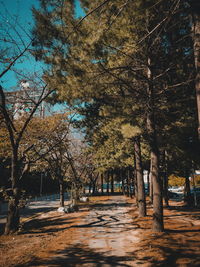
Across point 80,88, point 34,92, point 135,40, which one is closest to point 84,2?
point 135,40

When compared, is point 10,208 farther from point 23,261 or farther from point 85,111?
point 85,111

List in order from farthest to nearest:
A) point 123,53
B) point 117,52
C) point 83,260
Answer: point 117,52
point 123,53
point 83,260

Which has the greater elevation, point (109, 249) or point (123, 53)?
point (123, 53)

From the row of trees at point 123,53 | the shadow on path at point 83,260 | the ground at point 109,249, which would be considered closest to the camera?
the shadow on path at point 83,260

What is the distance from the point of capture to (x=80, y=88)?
7051mm

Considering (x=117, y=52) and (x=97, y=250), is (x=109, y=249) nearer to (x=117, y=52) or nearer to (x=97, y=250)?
(x=97, y=250)

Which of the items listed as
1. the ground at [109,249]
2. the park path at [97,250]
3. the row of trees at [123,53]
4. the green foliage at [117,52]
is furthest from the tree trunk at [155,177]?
the park path at [97,250]

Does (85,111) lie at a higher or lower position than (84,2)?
lower

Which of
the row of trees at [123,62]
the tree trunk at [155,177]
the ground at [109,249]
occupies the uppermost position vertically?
the row of trees at [123,62]

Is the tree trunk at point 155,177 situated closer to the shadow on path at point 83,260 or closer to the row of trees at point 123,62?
the row of trees at point 123,62

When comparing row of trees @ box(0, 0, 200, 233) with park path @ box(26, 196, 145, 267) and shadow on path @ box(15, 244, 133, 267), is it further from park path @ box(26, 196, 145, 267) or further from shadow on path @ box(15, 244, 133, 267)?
shadow on path @ box(15, 244, 133, 267)

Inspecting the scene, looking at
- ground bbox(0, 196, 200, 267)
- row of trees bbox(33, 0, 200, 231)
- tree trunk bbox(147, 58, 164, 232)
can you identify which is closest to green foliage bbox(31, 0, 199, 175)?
row of trees bbox(33, 0, 200, 231)

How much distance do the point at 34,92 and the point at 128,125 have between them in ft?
21.0

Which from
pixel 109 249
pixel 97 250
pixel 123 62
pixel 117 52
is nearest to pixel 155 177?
pixel 109 249
